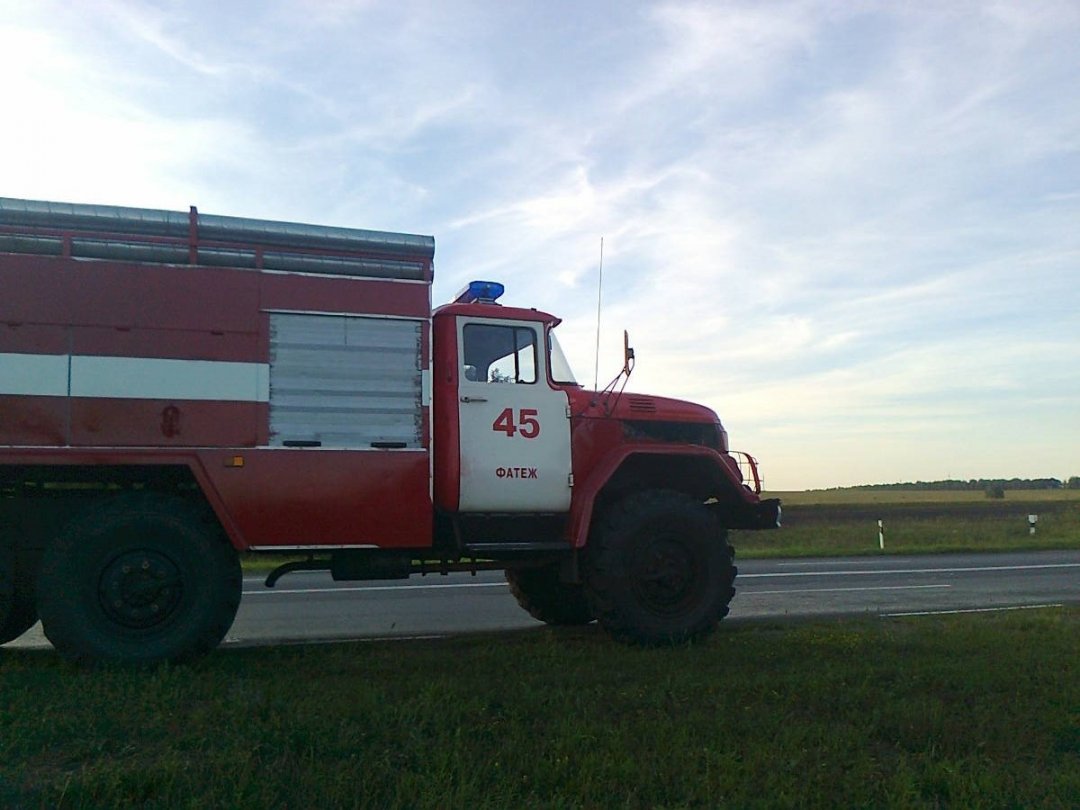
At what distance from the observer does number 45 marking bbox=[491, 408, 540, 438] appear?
8117 millimetres

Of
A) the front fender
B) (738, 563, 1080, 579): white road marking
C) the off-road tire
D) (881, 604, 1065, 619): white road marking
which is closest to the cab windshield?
the front fender

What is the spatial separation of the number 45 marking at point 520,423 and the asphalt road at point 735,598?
258cm

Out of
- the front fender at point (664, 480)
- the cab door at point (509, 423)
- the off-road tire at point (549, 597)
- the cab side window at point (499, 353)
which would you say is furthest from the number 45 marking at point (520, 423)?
the off-road tire at point (549, 597)

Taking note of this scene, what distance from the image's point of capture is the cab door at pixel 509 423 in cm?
798

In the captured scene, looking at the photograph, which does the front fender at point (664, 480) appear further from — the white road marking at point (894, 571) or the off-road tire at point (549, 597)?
the white road marking at point (894, 571)

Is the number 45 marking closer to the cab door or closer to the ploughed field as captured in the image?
the cab door

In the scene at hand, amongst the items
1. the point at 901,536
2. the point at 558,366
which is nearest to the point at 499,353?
the point at 558,366

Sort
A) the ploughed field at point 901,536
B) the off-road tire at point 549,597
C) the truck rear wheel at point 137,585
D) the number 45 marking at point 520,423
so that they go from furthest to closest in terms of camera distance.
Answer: the ploughed field at point 901,536 → the off-road tire at point 549,597 → the number 45 marking at point 520,423 → the truck rear wheel at point 137,585

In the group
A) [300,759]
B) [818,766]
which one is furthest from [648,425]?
[300,759]

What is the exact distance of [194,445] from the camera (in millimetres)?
7023

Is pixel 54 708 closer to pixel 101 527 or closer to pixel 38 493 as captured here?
pixel 101 527

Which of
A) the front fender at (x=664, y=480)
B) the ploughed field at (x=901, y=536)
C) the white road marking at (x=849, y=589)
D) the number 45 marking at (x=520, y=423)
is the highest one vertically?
the number 45 marking at (x=520, y=423)

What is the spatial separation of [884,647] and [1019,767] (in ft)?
10.2

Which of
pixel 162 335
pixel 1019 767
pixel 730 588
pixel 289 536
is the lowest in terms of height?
pixel 1019 767
